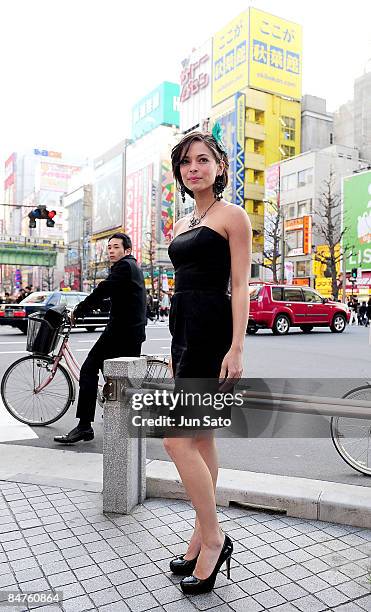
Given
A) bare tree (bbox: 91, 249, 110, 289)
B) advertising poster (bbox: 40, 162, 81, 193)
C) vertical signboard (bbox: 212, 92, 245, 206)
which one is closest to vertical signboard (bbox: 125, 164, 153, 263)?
bare tree (bbox: 91, 249, 110, 289)

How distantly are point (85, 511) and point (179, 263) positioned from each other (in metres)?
1.61

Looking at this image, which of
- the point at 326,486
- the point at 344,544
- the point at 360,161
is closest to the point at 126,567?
the point at 344,544

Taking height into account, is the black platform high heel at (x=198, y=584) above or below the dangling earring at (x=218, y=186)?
below

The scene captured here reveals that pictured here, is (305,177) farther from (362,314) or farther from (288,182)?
(362,314)

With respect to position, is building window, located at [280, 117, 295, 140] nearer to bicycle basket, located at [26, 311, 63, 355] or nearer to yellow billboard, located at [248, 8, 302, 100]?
yellow billboard, located at [248, 8, 302, 100]

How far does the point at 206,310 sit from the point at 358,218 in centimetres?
4775

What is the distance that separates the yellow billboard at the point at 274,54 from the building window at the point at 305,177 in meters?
14.9

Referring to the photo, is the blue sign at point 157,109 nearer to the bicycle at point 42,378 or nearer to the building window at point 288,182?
the building window at point 288,182

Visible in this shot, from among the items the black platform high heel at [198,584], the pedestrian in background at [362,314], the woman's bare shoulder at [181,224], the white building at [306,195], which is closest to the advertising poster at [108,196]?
the white building at [306,195]

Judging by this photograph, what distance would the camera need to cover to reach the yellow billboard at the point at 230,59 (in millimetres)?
61906

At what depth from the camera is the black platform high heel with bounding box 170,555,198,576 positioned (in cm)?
246

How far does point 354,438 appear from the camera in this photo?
404 centimetres

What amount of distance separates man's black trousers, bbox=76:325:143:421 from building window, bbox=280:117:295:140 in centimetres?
6145

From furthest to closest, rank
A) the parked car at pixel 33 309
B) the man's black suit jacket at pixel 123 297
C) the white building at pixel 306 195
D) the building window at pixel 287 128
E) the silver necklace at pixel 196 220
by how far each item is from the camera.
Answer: the building window at pixel 287 128 < the white building at pixel 306 195 < the parked car at pixel 33 309 < the man's black suit jacket at pixel 123 297 < the silver necklace at pixel 196 220
